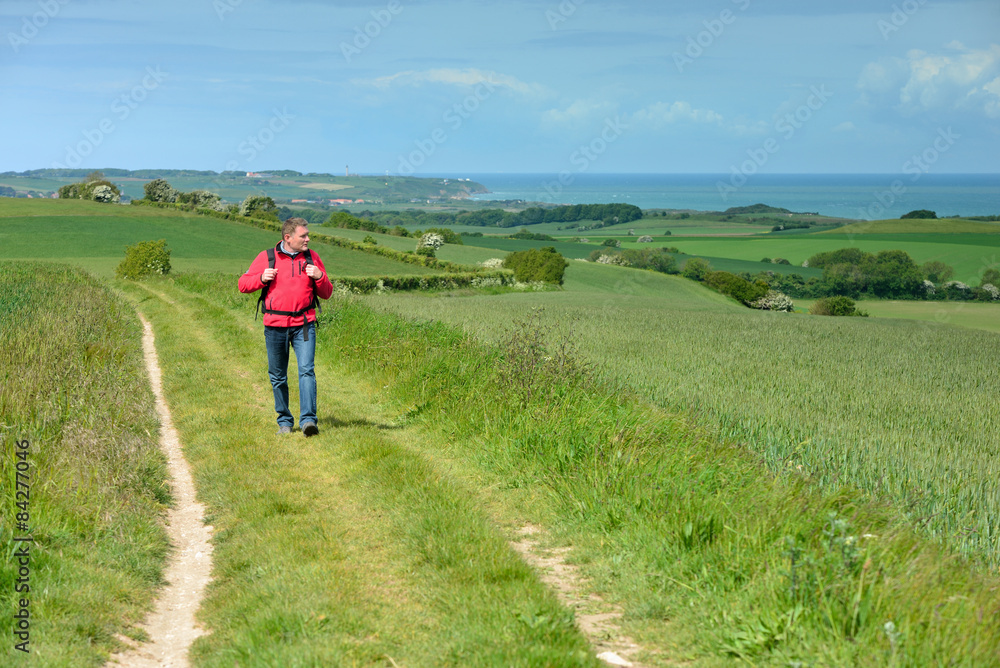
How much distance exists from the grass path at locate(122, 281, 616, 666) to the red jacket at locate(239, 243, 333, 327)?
145 centimetres

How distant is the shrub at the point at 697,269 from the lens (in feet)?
297

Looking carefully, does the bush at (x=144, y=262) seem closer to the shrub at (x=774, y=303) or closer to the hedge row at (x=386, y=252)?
the hedge row at (x=386, y=252)

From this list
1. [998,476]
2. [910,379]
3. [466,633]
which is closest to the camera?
[466,633]

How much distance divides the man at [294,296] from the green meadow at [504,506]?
652 mm

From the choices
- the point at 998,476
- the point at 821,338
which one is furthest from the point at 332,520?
the point at 821,338

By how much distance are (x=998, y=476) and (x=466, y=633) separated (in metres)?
5.41

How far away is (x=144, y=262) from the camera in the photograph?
3384cm

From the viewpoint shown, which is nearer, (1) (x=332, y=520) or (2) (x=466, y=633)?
(2) (x=466, y=633)

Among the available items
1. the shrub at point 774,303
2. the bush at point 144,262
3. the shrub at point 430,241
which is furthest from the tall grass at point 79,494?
the shrub at point 774,303

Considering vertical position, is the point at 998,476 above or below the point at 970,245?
below

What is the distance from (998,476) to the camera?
651 cm

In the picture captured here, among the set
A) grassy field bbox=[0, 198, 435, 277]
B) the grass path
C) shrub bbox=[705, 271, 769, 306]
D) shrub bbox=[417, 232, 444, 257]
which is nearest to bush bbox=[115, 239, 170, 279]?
grassy field bbox=[0, 198, 435, 277]

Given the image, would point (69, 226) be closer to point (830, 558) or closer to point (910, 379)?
point (910, 379)

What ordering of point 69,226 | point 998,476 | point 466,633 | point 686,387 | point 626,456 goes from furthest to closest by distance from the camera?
point 69,226
point 686,387
point 998,476
point 626,456
point 466,633
